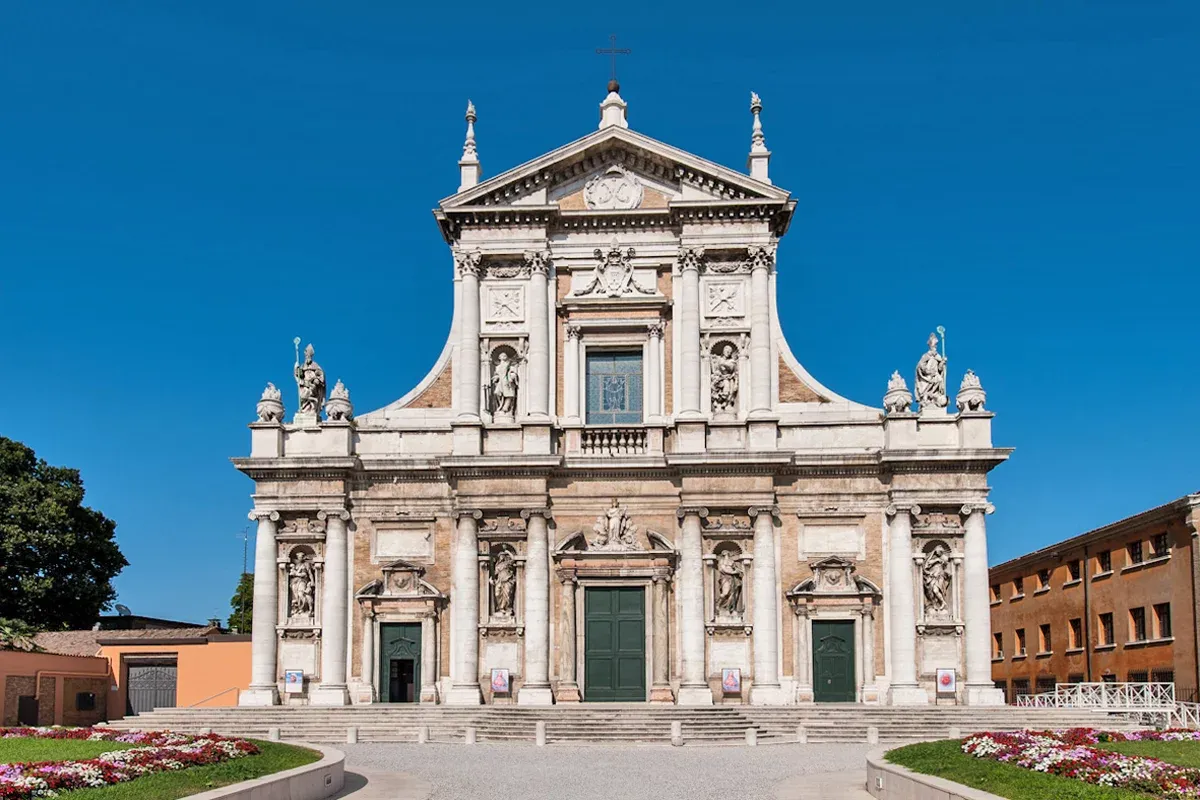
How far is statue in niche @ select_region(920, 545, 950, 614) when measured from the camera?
33.2 meters

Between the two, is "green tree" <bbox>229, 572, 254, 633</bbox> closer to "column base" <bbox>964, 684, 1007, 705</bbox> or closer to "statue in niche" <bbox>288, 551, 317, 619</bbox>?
"statue in niche" <bbox>288, 551, 317, 619</bbox>

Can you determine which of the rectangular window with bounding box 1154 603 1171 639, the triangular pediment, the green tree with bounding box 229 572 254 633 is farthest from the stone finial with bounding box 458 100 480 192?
the green tree with bounding box 229 572 254 633

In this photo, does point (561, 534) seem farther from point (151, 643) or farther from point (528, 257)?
point (151, 643)

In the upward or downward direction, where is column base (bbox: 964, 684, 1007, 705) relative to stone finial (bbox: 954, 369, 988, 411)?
downward

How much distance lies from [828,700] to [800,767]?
10297 millimetres

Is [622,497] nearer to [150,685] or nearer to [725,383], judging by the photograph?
[725,383]

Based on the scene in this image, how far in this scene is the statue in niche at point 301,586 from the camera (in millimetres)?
33938

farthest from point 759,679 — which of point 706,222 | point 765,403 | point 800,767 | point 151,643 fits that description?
point 151,643

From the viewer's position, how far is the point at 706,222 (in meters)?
35.2

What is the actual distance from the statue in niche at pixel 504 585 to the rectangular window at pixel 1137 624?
21388mm

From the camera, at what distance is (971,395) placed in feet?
111

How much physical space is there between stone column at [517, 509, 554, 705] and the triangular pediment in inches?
350

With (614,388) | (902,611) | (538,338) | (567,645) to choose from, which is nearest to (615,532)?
(567,645)

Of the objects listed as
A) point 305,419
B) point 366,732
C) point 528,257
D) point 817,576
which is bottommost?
point 366,732
